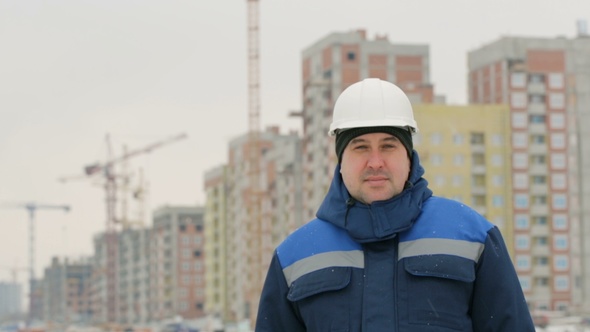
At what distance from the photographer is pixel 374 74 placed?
453 ft

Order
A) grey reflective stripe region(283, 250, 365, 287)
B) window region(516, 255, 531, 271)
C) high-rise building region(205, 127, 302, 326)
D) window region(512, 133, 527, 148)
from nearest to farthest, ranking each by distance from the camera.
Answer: grey reflective stripe region(283, 250, 365, 287) < window region(516, 255, 531, 271) < window region(512, 133, 527, 148) < high-rise building region(205, 127, 302, 326)

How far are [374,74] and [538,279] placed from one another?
25091 mm

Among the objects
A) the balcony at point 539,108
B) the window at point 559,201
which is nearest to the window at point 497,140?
→ the balcony at point 539,108

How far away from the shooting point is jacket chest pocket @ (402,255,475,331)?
4.06 metres

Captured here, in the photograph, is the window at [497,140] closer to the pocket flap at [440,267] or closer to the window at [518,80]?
the window at [518,80]

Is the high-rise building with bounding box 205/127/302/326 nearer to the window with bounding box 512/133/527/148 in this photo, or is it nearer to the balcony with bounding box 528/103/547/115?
the window with bounding box 512/133/527/148

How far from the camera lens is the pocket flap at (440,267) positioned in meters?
4.09

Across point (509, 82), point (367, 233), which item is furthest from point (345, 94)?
point (509, 82)

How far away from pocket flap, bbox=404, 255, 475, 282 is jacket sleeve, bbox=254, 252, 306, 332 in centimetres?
44

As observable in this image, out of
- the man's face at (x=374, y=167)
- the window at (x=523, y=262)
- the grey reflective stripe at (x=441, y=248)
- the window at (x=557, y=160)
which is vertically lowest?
the window at (x=523, y=262)

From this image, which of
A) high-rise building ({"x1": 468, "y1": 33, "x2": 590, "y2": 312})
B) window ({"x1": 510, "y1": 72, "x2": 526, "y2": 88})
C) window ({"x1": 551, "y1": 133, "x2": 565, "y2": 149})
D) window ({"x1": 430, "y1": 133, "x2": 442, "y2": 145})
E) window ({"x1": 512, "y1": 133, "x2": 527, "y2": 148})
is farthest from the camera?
window ({"x1": 551, "y1": 133, "x2": 565, "y2": 149})

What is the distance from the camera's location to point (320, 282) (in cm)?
417

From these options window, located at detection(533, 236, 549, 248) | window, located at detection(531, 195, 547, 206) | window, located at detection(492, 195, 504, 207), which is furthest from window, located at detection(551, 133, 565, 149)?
window, located at detection(533, 236, 549, 248)

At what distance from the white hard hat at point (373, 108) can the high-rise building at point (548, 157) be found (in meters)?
130
